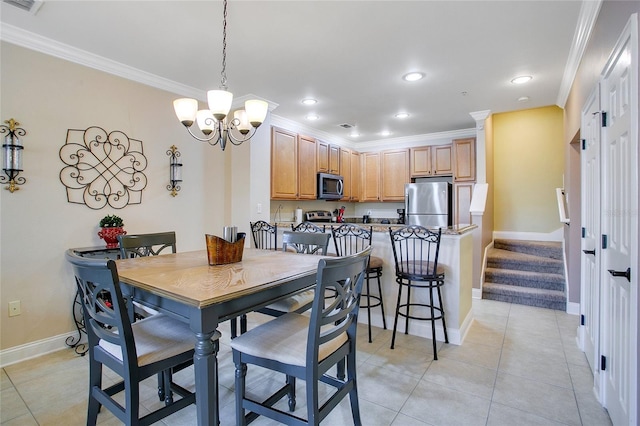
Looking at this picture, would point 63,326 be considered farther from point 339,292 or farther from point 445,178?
point 445,178

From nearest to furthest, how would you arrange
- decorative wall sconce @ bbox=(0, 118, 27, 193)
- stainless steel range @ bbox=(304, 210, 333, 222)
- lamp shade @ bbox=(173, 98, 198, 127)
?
lamp shade @ bbox=(173, 98, 198, 127), decorative wall sconce @ bbox=(0, 118, 27, 193), stainless steel range @ bbox=(304, 210, 333, 222)

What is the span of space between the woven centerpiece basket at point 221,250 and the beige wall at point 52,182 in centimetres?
165

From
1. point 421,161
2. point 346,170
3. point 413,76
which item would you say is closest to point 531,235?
point 421,161

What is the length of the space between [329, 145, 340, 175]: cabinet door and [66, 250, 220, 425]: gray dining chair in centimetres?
412

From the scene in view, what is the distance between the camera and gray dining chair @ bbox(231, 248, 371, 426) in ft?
4.42

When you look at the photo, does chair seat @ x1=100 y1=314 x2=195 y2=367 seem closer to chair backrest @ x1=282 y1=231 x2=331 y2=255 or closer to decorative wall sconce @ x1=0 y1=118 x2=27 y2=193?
chair backrest @ x1=282 y1=231 x2=331 y2=255

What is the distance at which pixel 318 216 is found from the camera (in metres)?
5.41

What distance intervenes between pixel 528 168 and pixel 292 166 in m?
3.74

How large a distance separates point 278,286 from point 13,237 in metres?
2.31

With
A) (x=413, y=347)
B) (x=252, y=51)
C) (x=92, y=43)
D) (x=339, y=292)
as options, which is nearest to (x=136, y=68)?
(x=92, y=43)

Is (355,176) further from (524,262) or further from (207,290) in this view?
(207,290)

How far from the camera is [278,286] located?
1.56 meters

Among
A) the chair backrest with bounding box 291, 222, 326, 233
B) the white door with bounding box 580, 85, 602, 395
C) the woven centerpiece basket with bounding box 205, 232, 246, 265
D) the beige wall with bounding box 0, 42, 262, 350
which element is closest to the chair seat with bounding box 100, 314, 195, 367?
the woven centerpiece basket with bounding box 205, 232, 246, 265

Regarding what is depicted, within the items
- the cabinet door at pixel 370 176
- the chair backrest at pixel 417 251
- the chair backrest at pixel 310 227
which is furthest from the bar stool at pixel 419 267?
the cabinet door at pixel 370 176
